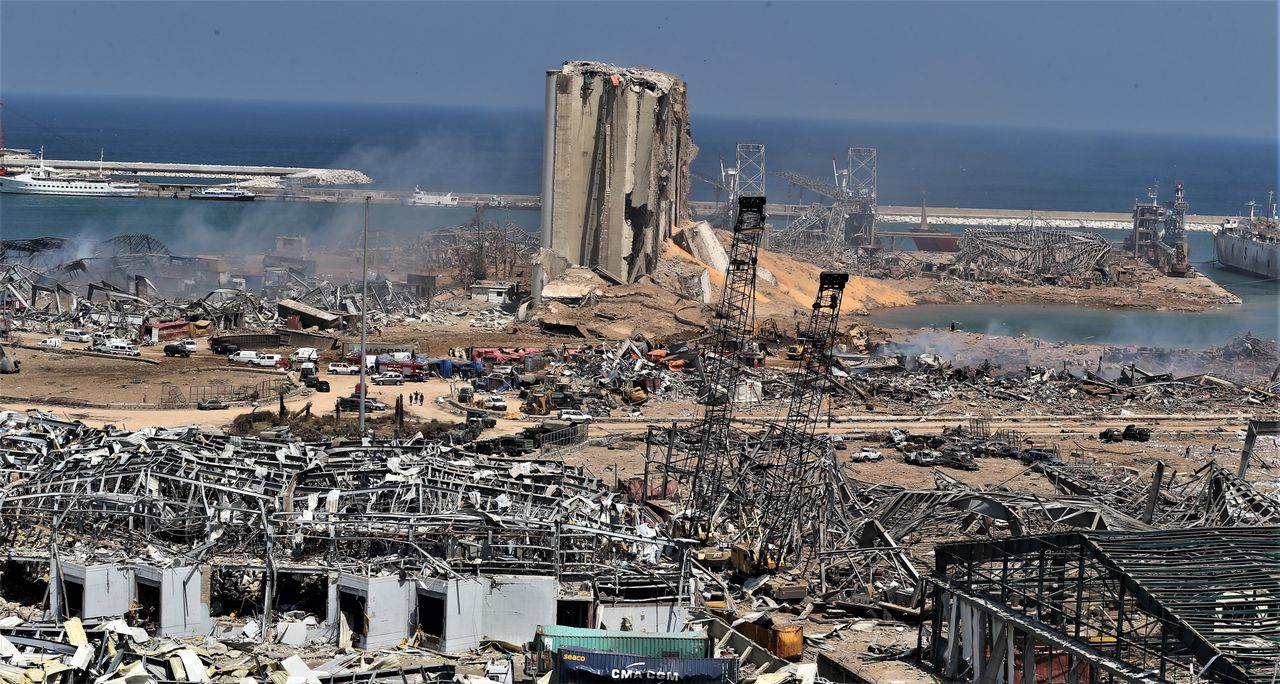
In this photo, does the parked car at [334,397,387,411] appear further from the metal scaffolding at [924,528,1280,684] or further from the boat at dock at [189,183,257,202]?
the boat at dock at [189,183,257,202]

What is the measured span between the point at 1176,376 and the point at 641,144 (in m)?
26.5

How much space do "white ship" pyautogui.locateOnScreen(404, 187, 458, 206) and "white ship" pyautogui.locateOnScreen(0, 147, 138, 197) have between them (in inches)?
979

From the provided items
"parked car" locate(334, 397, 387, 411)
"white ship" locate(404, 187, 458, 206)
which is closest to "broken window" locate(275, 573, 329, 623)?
"parked car" locate(334, 397, 387, 411)

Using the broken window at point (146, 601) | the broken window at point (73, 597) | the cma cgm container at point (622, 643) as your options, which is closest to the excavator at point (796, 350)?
the broken window at point (146, 601)

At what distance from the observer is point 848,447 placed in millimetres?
51094

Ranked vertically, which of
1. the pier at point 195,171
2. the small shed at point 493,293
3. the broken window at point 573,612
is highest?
the pier at point 195,171

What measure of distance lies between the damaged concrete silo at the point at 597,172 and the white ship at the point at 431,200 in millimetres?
69089

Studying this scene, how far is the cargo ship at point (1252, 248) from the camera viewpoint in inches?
5138

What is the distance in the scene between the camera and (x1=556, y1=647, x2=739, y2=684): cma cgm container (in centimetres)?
2538

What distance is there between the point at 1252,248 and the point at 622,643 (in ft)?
386

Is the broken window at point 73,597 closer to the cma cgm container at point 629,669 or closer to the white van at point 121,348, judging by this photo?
the cma cgm container at point 629,669

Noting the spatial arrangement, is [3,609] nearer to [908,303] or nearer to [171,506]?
[171,506]

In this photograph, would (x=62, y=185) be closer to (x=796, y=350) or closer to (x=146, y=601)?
(x=796, y=350)

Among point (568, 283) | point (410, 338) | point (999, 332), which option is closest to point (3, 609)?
point (410, 338)
